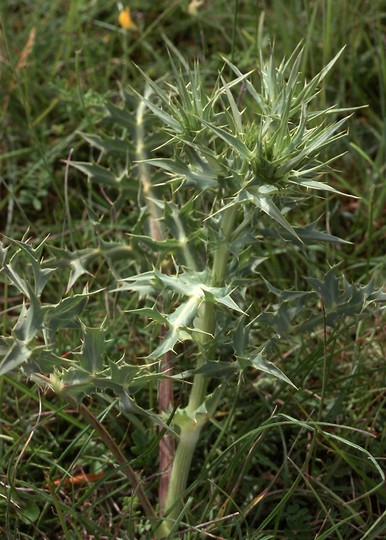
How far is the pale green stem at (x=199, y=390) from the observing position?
194 centimetres

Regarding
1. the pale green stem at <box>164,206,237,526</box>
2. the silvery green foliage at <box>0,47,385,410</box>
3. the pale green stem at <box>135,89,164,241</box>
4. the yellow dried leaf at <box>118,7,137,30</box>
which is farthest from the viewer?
the yellow dried leaf at <box>118,7,137,30</box>

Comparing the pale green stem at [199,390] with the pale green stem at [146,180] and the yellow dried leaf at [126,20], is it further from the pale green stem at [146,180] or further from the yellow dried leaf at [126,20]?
the yellow dried leaf at [126,20]

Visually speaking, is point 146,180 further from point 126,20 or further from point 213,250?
point 126,20

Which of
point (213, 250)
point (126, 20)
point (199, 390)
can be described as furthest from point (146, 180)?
point (126, 20)

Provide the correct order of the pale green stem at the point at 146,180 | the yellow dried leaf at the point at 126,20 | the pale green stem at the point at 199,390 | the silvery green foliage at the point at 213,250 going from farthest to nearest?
the yellow dried leaf at the point at 126,20, the pale green stem at the point at 146,180, the pale green stem at the point at 199,390, the silvery green foliage at the point at 213,250

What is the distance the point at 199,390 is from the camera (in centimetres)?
198

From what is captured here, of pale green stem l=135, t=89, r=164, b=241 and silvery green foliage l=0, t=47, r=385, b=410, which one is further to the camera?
pale green stem l=135, t=89, r=164, b=241

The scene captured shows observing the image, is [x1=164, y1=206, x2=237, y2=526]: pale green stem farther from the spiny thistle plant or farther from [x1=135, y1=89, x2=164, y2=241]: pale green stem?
[x1=135, y1=89, x2=164, y2=241]: pale green stem

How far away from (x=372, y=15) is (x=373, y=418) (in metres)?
1.68

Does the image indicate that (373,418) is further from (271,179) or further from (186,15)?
(186,15)

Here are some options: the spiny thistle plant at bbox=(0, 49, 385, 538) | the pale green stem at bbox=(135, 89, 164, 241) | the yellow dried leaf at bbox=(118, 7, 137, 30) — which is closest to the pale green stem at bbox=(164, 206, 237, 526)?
the spiny thistle plant at bbox=(0, 49, 385, 538)

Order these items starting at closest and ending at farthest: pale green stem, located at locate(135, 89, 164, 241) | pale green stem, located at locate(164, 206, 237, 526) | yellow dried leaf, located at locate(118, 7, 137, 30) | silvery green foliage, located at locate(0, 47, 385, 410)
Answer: silvery green foliage, located at locate(0, 47, 385, 410) → pale green stem, located at locate(164, 206, 237, 526) → pale green stem, located at locate(135, 89, 164, 241) → yellow dried leaf, located at locate(118, 7, 137, 30)

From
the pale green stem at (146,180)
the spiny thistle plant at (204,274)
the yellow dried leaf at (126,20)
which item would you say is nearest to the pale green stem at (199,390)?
the spiny thistle plant at (204,274)

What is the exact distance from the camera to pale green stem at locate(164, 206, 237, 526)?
1944mm
